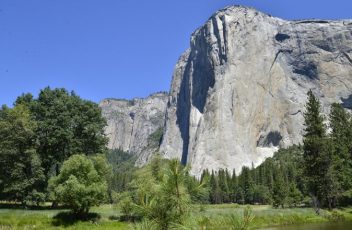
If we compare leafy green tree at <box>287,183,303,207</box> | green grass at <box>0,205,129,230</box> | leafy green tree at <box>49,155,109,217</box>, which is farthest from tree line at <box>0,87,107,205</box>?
leafy green tree at <box>287,183,303,207</box>

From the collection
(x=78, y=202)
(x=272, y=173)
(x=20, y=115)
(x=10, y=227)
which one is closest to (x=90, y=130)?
(x=20, y=115)

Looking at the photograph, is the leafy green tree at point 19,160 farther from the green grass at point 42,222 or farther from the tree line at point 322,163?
the tree line at point 322,163

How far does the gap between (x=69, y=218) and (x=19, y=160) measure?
13.1m

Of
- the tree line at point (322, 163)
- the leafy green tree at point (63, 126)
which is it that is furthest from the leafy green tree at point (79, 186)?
the tree line at point (322, 163)

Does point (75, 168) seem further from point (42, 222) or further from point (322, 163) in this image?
point (322, 163)

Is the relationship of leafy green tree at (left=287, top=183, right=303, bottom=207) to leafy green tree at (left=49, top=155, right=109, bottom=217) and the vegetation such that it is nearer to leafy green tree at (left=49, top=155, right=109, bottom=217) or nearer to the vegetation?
the vegetation

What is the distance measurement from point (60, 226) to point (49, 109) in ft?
71.4

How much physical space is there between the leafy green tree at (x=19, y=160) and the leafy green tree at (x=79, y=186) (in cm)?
659

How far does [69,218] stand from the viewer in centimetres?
4262

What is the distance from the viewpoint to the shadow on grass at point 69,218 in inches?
1610

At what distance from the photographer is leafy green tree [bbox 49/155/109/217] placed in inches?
1634

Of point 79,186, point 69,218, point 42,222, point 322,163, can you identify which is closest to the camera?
point 42,222

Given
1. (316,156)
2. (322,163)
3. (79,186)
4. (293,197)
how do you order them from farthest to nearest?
1. (293,197)
2. (316,156)
3. (322,163)
4. (79,186)

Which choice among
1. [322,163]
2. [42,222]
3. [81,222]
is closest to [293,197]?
[322,163]
